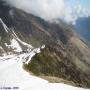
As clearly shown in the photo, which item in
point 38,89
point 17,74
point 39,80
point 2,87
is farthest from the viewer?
point 17,74

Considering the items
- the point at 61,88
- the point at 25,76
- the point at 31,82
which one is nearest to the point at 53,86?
the point at 61,88

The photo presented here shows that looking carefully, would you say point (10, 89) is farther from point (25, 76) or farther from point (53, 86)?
point (25, 76)

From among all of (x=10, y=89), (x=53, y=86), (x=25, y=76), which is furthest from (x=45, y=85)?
(x=25, y=76)

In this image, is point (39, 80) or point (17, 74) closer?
point (39, 80)

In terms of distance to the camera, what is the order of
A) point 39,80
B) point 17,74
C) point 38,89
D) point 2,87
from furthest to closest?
point 17,74 < point 39,80 < point 2,87 < point 38,89

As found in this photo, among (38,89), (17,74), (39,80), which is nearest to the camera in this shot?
(38,89)

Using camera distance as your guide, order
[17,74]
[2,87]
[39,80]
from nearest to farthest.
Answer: [2,87], [39,80], [17,74]

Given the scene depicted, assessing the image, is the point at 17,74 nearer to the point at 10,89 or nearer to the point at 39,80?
the point at 39,80

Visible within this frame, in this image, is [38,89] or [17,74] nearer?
[38,89]
